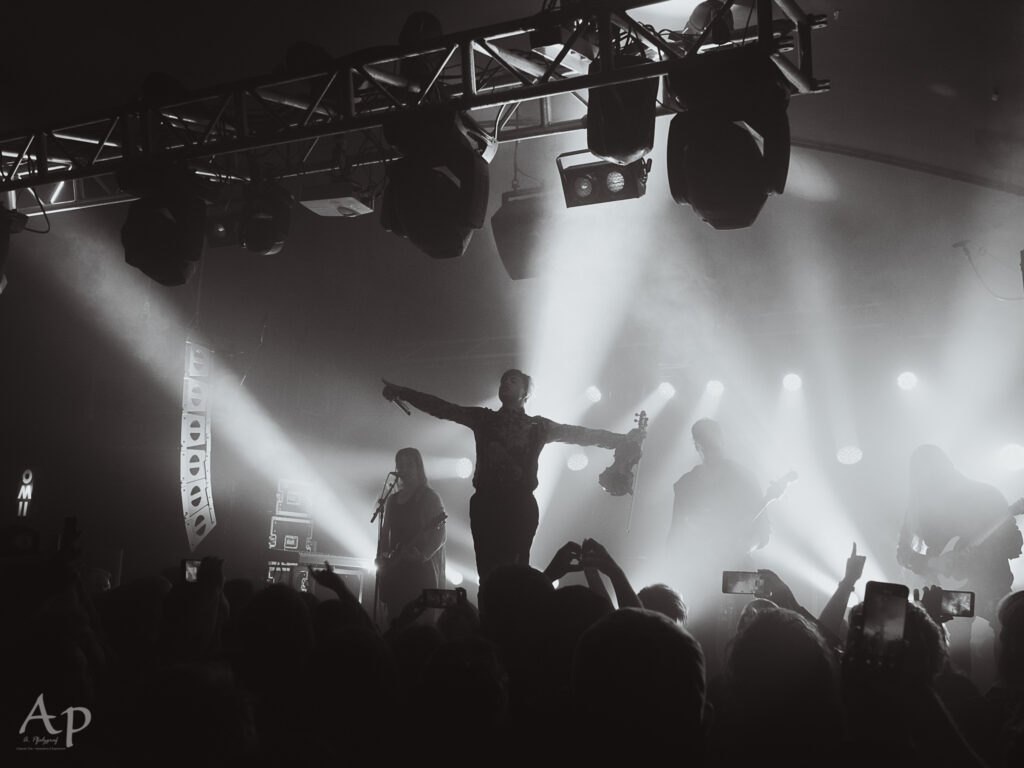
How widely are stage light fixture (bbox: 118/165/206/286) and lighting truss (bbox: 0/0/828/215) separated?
0.40 ft

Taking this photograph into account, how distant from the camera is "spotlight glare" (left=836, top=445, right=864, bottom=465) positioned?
10.3m

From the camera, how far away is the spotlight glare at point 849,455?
10.3m

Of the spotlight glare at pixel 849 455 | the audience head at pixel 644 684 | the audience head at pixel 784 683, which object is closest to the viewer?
the audience head at pixel 644 684

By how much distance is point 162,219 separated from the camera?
5539 mm

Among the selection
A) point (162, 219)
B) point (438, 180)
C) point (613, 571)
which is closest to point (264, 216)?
point (162, 219)

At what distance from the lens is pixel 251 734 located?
1640 mm

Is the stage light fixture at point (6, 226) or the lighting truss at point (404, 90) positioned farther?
the stage light fixture at point (6, 226)

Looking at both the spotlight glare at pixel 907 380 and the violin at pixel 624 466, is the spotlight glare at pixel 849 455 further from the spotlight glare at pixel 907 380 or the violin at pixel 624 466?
the violin at pixel 624 466

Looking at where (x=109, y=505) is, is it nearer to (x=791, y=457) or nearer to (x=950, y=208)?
(x=791, y=457)

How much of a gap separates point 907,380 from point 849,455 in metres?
1.08

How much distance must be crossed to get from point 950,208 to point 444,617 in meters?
6.55

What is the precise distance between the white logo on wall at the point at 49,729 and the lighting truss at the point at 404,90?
11.5ft

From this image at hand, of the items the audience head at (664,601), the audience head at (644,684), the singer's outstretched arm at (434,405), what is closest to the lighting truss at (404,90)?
the singer's outstretched arm at (434,405)

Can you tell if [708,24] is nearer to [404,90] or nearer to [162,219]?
[404,90]
